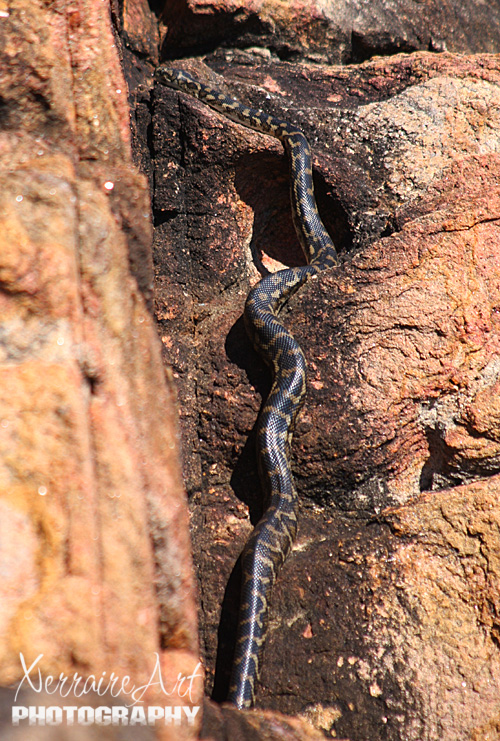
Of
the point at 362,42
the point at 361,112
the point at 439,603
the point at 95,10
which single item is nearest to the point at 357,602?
the point at 439,603

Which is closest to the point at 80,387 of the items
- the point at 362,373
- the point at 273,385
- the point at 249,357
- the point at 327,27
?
the point at 273,385

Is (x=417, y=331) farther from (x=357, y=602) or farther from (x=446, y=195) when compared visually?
(x=357, y=602)

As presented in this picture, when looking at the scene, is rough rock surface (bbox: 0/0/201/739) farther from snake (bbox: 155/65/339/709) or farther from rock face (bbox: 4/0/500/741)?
snake (bbox: 155/65/339/709)

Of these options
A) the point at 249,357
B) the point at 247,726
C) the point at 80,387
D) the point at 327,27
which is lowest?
the point at 249,357

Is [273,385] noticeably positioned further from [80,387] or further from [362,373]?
[80,387]

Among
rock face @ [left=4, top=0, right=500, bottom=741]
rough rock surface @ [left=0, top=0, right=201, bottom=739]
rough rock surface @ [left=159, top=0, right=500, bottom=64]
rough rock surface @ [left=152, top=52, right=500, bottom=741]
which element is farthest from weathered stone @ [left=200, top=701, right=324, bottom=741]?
rough rock surface @ [left=159, top=0, right=500, bottom=64]

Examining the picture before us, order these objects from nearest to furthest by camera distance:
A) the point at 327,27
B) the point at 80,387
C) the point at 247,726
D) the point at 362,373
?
the point at 80,387 < the point at 247,726 < the point at 362,373 < the point at 327,27

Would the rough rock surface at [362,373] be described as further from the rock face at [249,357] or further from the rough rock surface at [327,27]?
the rough rock surface at [327,27]
